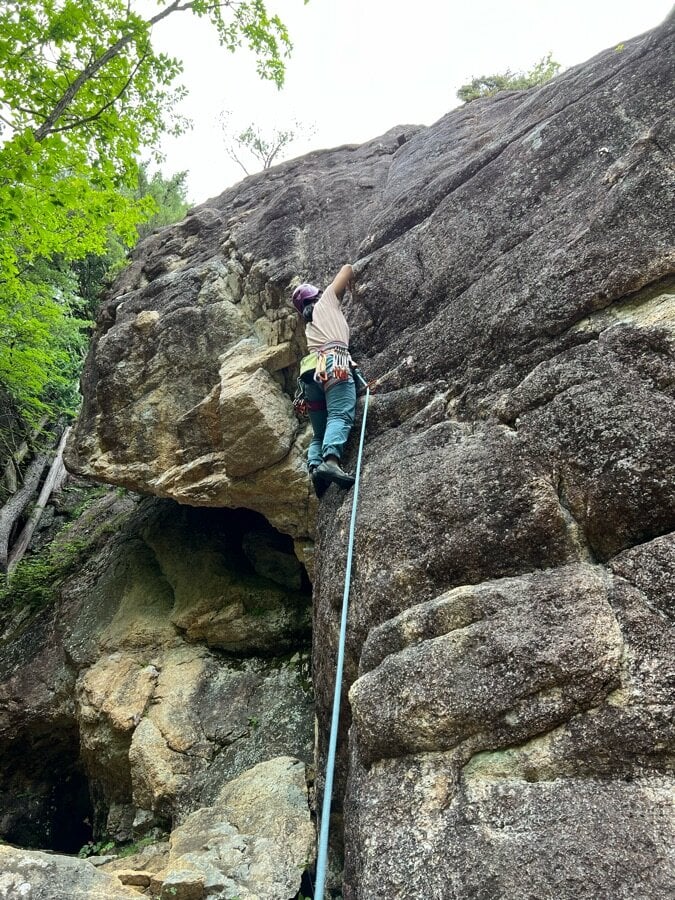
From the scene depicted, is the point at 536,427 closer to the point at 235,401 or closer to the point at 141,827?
the point at 235,401

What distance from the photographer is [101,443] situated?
8320 mm

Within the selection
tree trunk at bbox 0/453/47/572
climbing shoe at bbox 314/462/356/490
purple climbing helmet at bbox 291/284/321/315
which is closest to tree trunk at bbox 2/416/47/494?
tree trunk at bbox 0/453/47/572

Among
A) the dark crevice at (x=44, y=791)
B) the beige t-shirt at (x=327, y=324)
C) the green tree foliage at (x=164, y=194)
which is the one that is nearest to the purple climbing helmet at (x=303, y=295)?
the beige t-shirt at (x=327, y=324)

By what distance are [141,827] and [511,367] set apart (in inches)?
246

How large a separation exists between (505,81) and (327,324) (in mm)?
9815

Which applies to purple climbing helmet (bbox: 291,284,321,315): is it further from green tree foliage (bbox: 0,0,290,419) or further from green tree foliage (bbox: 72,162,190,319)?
green tree foliage (bbox: 72,162,190,319)

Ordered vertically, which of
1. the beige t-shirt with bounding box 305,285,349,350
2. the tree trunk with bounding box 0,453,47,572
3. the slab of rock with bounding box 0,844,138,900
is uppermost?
the tree trunk with bounding box 0,453,47,572

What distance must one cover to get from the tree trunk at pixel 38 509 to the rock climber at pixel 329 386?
29.4 ft

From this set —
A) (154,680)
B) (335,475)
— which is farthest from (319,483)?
(154,680)

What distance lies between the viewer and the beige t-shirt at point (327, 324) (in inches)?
230

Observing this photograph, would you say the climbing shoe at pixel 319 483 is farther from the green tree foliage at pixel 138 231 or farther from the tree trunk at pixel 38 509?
the green tree foliage at pixel 138 231

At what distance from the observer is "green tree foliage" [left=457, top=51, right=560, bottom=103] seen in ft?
37.3

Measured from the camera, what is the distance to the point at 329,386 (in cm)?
545

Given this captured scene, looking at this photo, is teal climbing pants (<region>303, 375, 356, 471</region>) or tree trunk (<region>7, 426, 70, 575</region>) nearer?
teal climbing pants (<region>303, 375, 356, 471</region>)
